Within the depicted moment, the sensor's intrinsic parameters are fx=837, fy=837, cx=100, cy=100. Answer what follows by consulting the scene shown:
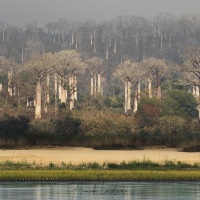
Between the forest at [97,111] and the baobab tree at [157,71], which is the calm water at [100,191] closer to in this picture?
the forest at [97,111]

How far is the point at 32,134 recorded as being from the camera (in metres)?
→ 50.8

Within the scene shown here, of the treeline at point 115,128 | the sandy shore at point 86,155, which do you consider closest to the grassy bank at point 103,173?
the sandy shore at point 86,155

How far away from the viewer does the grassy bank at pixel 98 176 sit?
34.4 meters

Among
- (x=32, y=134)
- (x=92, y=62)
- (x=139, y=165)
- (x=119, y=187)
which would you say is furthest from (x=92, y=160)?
(x=92, y=62)

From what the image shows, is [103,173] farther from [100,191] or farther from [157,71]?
[157,71]

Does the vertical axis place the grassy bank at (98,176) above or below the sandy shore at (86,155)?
below

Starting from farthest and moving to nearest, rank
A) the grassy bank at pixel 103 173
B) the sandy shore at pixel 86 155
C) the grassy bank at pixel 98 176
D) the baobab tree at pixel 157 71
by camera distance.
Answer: the baobab tree at pixel 157 71, the sandy shore at pixel 86 155, the grassy bank at pixel 103 173, the grassy bank at pixel 98 176

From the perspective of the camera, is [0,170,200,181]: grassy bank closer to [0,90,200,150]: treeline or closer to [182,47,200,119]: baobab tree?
[0,90,200,150]: treeline

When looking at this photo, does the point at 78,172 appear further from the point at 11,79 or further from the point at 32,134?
the point at 11,79

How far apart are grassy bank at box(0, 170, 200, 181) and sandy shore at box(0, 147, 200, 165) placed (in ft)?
24.3

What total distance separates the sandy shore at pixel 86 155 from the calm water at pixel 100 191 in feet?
27.6

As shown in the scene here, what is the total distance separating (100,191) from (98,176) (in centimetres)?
323

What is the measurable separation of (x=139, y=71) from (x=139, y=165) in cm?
7943

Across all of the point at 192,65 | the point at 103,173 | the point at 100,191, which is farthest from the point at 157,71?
the point at 100,191
